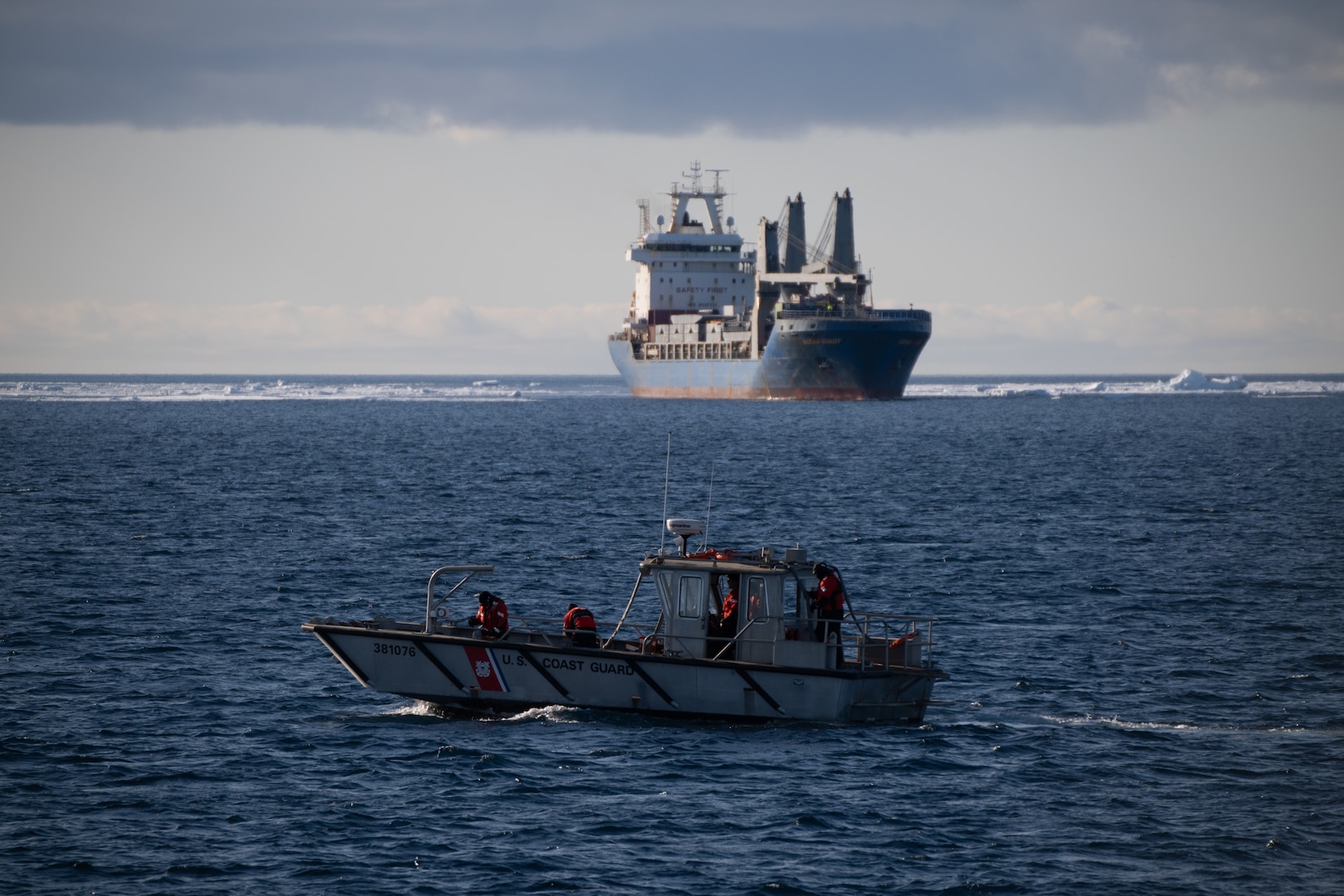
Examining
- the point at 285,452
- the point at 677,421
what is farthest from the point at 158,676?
the point at 677,421

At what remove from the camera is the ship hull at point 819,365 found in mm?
120875

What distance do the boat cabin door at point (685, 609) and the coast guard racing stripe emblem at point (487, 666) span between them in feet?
8.36

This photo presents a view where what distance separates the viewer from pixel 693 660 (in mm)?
20703

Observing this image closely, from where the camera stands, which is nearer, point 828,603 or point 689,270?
point 828,603

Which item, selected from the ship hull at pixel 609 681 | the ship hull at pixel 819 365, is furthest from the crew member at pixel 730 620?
Answer: the ship hull at pixel 819 365

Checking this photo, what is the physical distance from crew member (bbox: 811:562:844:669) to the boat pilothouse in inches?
4.1

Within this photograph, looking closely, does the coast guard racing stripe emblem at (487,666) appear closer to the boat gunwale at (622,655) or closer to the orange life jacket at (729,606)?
the boat gunwale at (622,655)

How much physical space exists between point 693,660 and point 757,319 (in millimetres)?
108327

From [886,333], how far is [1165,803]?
105343 mm

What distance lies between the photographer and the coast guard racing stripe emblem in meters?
21.4

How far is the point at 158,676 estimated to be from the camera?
80.5 feet

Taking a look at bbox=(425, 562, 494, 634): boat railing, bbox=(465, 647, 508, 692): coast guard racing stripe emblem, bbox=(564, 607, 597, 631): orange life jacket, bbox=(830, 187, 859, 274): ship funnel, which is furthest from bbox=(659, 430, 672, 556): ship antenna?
bbox=(830, 187, 859, 274): ship funnel

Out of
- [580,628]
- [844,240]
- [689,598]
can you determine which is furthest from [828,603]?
[844,240]

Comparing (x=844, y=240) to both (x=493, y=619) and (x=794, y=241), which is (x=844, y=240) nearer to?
(x=794, y=241)
